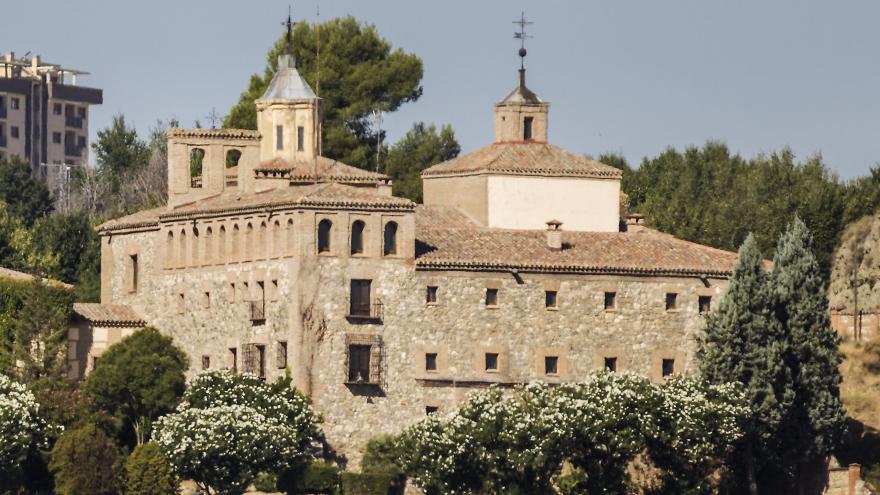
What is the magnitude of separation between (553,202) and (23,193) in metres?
54.0

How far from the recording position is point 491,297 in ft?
315

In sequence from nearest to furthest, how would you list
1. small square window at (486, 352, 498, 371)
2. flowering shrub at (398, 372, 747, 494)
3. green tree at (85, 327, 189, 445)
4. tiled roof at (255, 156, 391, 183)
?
flowering shrub at (398, 372, 747, 494) < green tree at (85, 327, 189, 445) < small square window at (486, 352, 498, 371) < tiled roof at (255, 156, 391, 183)

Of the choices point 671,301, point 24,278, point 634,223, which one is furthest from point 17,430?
point 634,223

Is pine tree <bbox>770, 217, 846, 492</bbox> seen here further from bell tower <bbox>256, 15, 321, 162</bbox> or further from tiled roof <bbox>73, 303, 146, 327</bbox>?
tiled roof <bbox>73, 303, 146, 327</bbox>

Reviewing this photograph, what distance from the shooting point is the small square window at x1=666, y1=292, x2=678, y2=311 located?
98.8 meters

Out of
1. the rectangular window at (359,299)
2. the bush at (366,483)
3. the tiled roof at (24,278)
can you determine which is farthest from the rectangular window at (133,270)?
the bush at (366,483)

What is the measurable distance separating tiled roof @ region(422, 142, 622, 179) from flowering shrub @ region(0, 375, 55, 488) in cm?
1894

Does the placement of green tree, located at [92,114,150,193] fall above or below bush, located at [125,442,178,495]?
above

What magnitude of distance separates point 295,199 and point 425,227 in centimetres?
623

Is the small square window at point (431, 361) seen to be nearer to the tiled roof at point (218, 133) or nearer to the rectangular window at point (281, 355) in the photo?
the rectangular window at point (281, 355)

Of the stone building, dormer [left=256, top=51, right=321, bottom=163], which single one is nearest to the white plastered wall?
the stone building

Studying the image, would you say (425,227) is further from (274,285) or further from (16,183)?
(16,183)

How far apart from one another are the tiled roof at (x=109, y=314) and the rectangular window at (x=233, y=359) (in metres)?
5.78

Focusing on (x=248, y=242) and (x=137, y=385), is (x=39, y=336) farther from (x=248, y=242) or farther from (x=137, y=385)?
(x=248, y=242)
